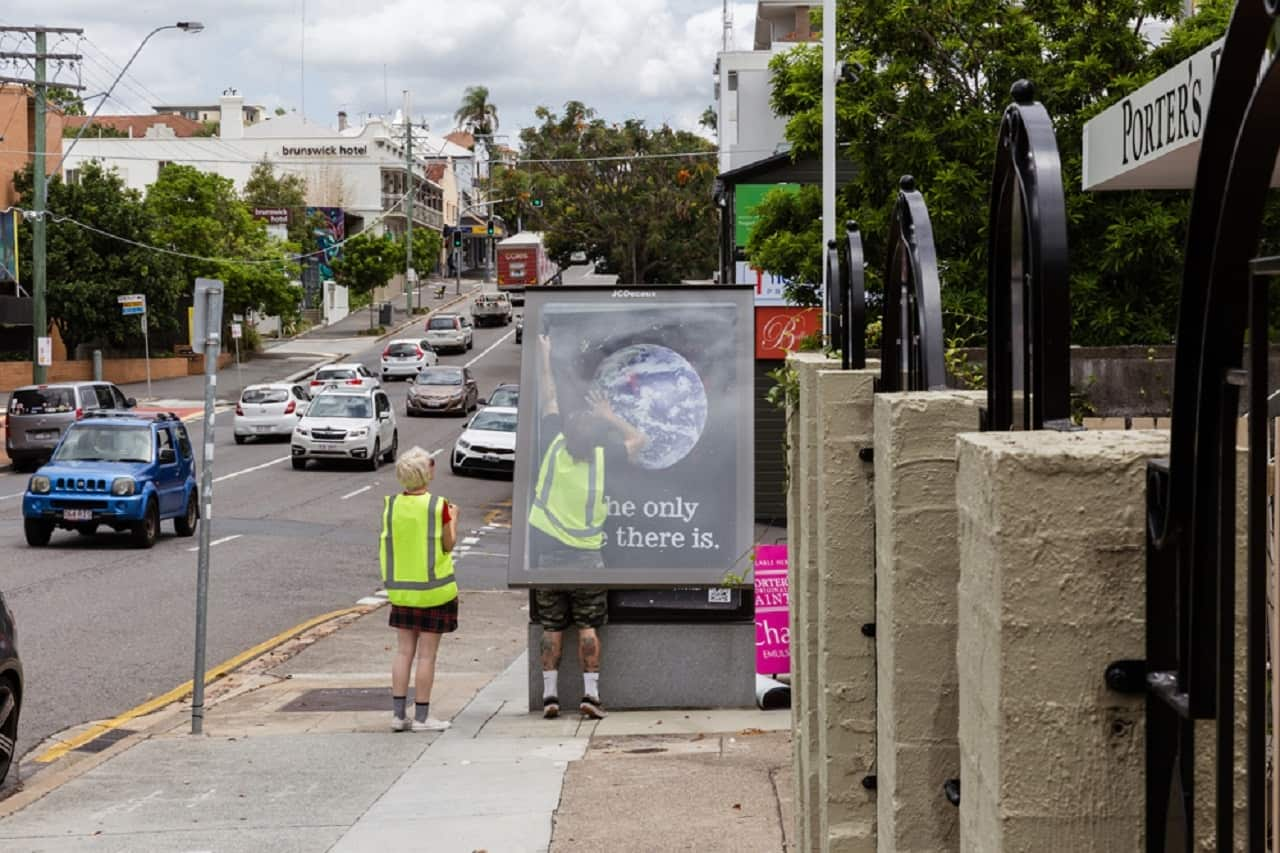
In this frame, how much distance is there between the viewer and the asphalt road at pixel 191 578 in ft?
45.2

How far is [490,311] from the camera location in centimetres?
8694

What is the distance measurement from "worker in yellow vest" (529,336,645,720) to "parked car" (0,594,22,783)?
10.6ft

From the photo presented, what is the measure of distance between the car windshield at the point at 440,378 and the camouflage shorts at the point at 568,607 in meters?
37.3

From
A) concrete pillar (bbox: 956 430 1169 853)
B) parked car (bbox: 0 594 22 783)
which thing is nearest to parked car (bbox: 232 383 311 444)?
parked car (bbox: 0 594 22 783)

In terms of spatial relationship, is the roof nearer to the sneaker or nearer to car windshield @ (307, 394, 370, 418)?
car windshield @ (307, 394, 370, 418)

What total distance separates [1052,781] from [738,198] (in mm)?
26644

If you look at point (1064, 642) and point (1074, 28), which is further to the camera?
point (1074, 28)

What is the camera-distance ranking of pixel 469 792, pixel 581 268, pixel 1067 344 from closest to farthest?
pixel 1067 344 → pixel 469 792 → pixel 581 268

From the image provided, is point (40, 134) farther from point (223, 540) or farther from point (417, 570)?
point (417, 570)

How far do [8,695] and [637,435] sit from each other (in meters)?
4.26

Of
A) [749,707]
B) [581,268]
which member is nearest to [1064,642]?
[749,707]

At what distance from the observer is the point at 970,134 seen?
19.5 metres

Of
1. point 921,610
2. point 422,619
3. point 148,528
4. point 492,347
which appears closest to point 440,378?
point 148,528

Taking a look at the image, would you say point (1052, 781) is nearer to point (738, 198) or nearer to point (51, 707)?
point (51, 707)
